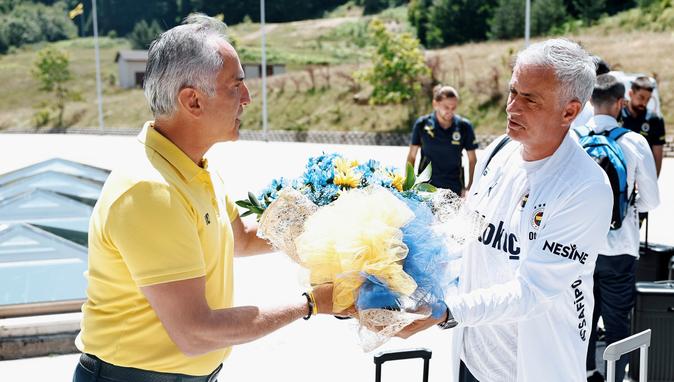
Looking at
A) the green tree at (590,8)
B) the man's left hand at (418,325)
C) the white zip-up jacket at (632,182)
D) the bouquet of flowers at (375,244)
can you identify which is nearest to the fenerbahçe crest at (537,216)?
the bouquet of flowers at (375,244)

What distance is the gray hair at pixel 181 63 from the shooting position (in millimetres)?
1962

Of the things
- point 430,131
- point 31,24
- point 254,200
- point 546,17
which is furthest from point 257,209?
point 31,24

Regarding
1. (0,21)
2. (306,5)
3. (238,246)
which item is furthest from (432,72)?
(0,21)

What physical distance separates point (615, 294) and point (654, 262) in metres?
1.24

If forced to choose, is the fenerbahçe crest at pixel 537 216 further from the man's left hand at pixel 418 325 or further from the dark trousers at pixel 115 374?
the dark trousers at pixel 115 374

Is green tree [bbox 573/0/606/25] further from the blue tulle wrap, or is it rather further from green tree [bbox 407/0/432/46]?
the blue tulle wrap

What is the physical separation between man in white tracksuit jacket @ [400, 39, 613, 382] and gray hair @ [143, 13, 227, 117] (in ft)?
3.24

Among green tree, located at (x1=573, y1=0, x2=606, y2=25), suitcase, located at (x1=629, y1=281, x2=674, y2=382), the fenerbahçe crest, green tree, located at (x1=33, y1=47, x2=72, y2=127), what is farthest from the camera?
green tree, located at (x1=573, y1=0, x2=606, y2=25)

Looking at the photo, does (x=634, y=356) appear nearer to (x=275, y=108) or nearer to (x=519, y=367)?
(x=519, y=367)

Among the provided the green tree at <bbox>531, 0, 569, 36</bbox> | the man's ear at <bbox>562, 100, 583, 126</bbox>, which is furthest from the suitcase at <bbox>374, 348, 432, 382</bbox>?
the green tree at <bbox>531, 0, 569, 36</bbox>

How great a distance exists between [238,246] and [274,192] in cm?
32

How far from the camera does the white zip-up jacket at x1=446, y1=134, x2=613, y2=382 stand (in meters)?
2.18

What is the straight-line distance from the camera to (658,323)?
4.34 metres

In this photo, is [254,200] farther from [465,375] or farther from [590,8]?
[590,8]
